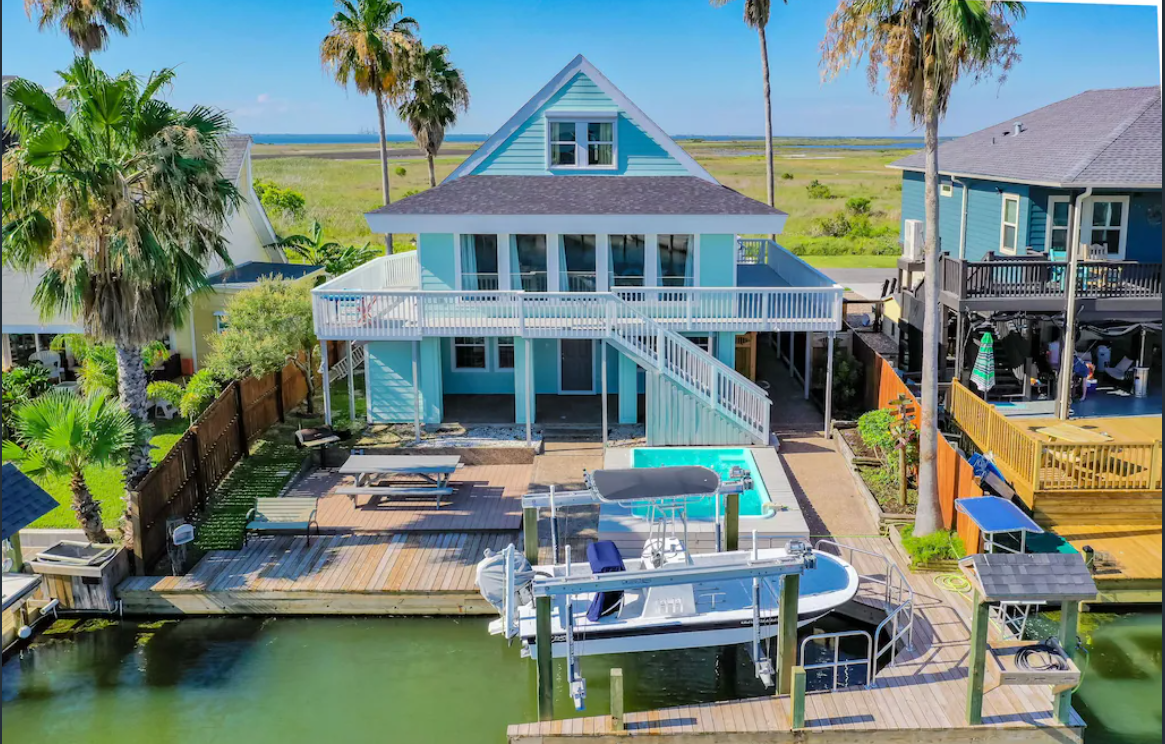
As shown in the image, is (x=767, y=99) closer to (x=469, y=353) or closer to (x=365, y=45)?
(x=365, y=45)

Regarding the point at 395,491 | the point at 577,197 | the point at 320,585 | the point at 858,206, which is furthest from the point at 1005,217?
the point at 858,206

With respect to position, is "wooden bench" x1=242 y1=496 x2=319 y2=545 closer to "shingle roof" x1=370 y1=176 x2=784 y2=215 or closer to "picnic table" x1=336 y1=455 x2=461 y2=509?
"picnic table" x1=336 y1=455 x2=461 y2=509

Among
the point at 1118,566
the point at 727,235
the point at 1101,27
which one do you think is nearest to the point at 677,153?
the point at 727,235

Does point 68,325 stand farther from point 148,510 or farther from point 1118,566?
point 1118,566

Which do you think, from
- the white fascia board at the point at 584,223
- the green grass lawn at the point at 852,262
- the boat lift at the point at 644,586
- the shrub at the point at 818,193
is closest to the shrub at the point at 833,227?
the green grass lawn at the point at 852,262

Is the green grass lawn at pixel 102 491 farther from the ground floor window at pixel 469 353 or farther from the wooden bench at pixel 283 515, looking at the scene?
the ground floor window at pixel 469 353

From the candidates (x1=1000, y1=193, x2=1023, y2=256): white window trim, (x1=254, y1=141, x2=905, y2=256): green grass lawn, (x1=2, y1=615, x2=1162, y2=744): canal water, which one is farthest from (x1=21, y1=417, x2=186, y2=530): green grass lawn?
(x1=254, y1=141, x2=905, y2=256): green grass lawn
